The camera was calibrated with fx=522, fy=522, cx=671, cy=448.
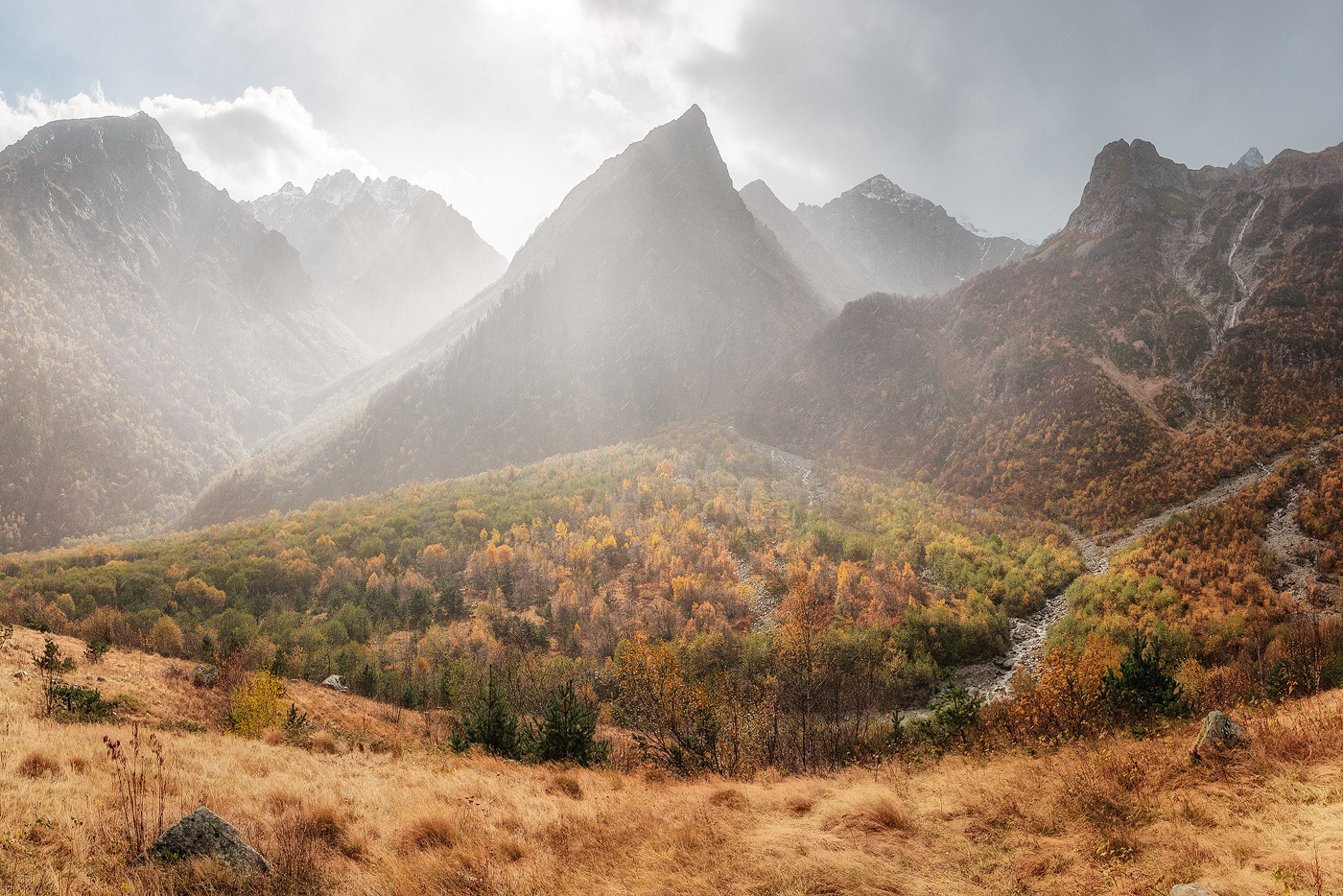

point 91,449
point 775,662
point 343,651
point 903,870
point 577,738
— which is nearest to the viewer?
point 903,870

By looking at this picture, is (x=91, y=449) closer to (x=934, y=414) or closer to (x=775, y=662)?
(x=775, y=662)

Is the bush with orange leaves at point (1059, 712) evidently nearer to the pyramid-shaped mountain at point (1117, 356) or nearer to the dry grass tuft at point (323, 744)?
the dry grass tuft at point (323, 744)

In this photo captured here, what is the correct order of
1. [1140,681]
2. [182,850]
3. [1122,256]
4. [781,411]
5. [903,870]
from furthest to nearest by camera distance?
[781,411]
[1122,256]
[1140,681]
[903,870]
[182,850]

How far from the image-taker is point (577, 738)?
18828mm

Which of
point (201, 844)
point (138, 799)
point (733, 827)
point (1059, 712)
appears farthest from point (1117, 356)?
point (138, 799)

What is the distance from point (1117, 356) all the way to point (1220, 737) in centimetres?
7396

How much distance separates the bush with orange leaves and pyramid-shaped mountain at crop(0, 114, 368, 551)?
538 feet

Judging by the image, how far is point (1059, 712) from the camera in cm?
1852

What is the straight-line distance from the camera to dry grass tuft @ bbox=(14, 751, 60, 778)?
10086 mm

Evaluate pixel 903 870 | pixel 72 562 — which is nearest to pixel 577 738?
pixel 903 870

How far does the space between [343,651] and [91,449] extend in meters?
139

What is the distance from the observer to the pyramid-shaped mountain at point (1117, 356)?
51.8 m

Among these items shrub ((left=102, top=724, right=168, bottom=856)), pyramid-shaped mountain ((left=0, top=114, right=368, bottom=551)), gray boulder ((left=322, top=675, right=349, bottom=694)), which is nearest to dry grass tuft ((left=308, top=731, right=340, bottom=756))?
shrub ((left=102, top=724, right=168, bottom=856))

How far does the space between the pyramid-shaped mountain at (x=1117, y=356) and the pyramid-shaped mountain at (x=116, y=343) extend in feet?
484
